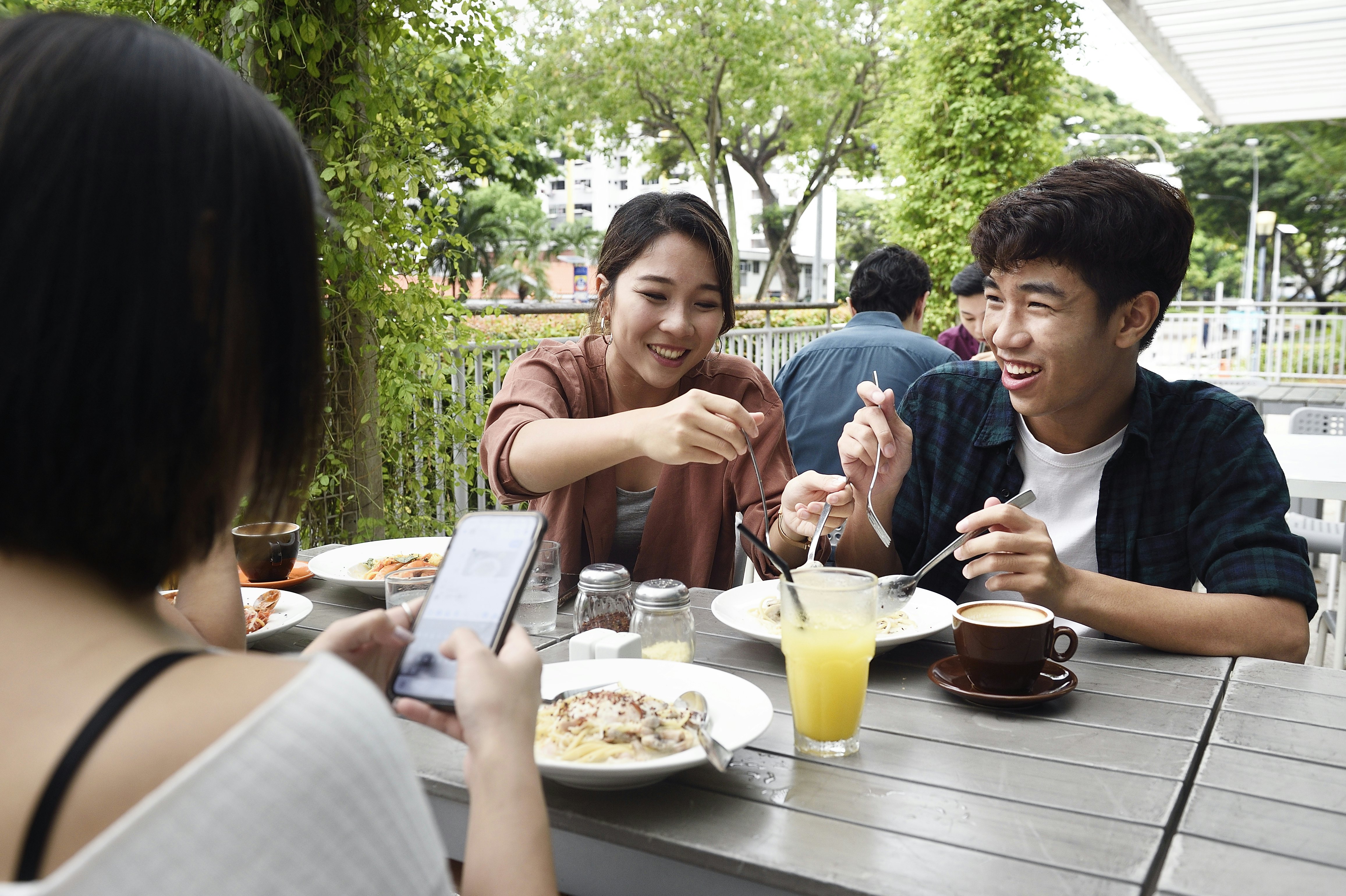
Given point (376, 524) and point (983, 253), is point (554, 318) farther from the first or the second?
point (983, 253)

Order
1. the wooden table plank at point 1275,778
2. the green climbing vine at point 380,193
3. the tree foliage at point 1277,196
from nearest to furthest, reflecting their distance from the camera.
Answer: the wooden table plank at point 1275,778, the green climbing vine at point 380,193, the tree foliage at point 1277,196

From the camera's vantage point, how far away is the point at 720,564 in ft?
8.05

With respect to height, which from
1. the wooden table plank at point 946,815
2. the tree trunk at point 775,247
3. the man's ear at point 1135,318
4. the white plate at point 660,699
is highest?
the tree trunk at point 775,247

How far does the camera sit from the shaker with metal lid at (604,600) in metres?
1.61

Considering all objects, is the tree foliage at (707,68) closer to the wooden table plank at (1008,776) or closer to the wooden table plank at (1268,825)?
the wooden table plank at (1008,776)

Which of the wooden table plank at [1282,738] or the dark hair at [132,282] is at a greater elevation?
the dark hair at [132,282]

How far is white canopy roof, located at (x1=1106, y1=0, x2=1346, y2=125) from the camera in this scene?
20.6 feet

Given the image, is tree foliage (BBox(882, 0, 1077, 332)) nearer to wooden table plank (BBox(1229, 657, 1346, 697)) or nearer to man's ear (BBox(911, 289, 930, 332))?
man's ear (BBox(911, 289, 930, 332))

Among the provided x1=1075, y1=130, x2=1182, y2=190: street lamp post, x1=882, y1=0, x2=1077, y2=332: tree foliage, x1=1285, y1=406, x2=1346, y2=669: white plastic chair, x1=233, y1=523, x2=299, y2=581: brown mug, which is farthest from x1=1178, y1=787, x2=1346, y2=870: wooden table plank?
x1=1075, y1=130, x2=1182, y2=190: street lamp post

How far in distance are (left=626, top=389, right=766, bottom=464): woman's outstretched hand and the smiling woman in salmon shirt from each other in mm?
348

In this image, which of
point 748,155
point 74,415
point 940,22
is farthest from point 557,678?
point 748,155

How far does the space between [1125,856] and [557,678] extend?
0.73 meters

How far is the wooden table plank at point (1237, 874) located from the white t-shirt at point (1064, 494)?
1.02 metres

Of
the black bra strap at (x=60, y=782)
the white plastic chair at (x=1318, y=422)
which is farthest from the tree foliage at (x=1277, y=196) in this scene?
the black bra strap at (x=60, y=782)
